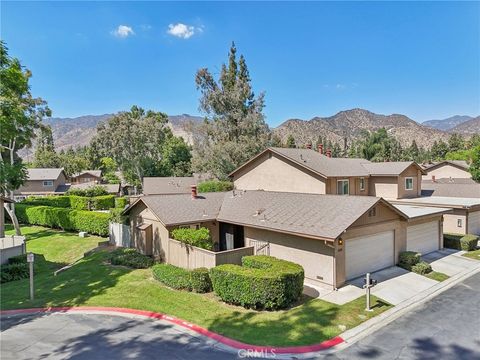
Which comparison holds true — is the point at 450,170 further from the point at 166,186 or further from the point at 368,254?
the point at 368,254

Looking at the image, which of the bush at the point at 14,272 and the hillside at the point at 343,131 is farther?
the hillside at the point at 343,131

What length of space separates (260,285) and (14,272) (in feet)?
48.9

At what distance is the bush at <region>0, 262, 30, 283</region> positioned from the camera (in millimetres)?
17812

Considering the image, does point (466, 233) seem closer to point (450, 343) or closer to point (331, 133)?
point (450, 343)

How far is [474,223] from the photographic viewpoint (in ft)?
84.0

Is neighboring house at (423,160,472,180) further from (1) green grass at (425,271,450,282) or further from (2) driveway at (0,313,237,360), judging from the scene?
(2) driveway at (0,313,237,360)

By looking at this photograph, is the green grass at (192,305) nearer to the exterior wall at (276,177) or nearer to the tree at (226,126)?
the exterior wall at (276,177)

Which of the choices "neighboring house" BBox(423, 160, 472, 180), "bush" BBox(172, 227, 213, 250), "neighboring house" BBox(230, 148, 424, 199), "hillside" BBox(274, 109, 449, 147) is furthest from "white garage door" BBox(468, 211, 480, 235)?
"hillside" BBox(274, 109, 449, 147)

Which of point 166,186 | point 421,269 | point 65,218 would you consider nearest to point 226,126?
point 166,186

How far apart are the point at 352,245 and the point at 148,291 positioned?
9.71m

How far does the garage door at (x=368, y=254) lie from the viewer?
1538cm

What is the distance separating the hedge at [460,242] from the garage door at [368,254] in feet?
25.2

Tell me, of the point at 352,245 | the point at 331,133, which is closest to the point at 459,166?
the point at 352,245

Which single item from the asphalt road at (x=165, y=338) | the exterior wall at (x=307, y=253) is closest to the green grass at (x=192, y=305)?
the asphalt road at (x=165, y=338)
